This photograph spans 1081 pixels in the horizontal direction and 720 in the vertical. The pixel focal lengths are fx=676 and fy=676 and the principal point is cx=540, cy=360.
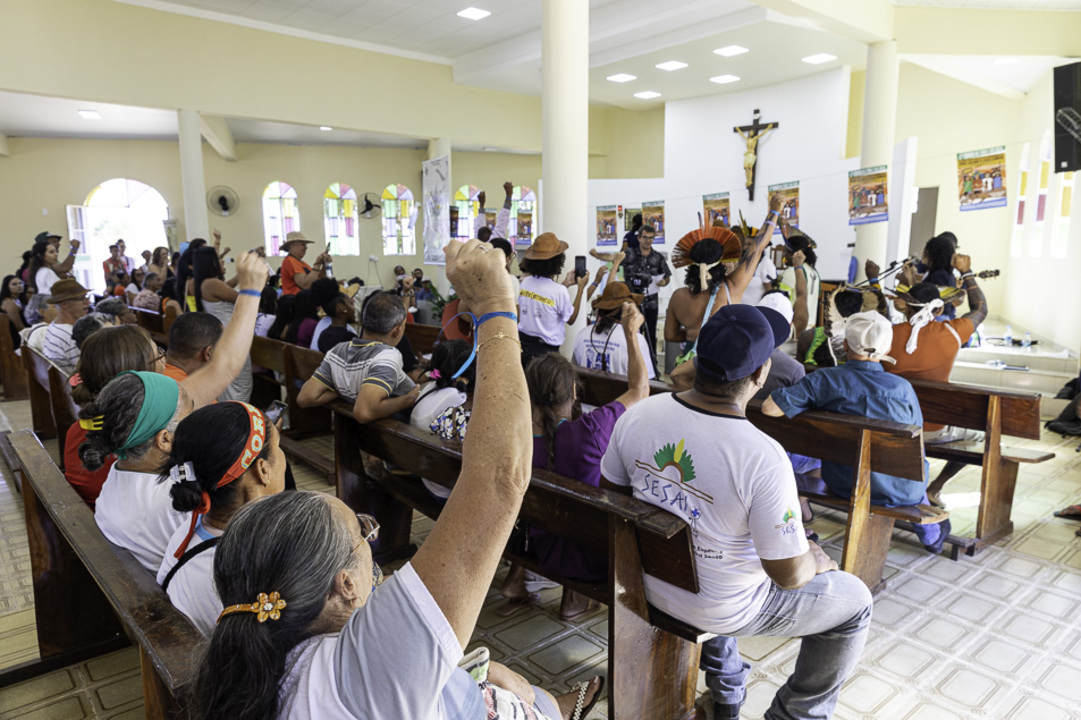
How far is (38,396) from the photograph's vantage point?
514 cm

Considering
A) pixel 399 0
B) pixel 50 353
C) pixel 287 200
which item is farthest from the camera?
pixel 287 200

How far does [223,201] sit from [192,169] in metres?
5.34

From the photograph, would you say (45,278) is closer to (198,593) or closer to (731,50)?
A: (198,593)

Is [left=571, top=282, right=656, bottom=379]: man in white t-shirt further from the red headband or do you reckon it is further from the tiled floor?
the red headband

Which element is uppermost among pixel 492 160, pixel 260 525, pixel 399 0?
pixel 399 0

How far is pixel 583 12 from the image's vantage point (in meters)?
5.35

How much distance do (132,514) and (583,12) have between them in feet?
16.4

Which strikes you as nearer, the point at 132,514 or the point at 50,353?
the point at 132,514

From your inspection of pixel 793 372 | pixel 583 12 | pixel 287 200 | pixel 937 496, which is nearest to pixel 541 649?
pixel 793 372

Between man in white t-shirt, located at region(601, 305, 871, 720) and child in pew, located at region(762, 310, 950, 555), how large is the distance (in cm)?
94

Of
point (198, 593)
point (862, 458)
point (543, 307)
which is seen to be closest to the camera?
point (198, 593)

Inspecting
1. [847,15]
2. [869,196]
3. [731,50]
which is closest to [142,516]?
[869,196]

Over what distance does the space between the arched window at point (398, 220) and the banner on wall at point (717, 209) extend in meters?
10.1

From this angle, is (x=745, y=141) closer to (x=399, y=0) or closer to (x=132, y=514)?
(x=399, y=0)
